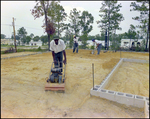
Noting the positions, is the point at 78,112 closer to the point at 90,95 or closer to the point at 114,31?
the point at 90,95

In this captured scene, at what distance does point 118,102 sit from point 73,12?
16925 millimetres

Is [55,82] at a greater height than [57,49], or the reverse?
[57,49]

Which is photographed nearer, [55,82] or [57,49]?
[55,82]

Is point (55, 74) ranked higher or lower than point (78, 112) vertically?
higher

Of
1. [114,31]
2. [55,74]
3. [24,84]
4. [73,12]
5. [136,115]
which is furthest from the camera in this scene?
[73,12]

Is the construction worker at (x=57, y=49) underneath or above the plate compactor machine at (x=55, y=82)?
above

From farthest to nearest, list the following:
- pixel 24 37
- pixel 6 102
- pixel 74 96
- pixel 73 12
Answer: pixel 24 37
pixel 73 12
pixel 74 96
pixel 6 102

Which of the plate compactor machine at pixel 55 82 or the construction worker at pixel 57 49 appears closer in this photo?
the plate compactor machine at pixel 55 82

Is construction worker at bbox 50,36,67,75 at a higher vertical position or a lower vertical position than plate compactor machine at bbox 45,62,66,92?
higher

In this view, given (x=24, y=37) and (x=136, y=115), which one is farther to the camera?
(x=24, y=37)

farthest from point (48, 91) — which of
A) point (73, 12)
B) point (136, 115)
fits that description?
point (73, 12)

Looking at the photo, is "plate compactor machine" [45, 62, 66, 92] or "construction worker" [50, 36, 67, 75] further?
"construction worker" [50, 36, 67, 75]

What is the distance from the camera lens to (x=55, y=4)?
1528cm

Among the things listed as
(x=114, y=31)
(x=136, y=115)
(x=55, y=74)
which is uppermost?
(x=114, y=31)
